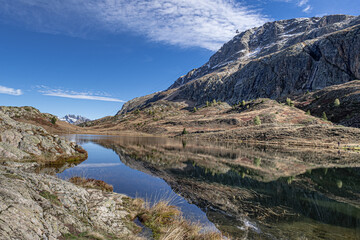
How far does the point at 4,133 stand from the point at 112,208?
60.1 feet

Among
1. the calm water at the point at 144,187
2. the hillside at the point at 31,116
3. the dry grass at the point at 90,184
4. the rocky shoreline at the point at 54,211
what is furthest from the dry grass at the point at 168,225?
the hillside at the point at 31,116

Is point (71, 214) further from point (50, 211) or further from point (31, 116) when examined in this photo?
point (31, 116)

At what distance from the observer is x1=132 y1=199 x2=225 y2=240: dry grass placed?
8.69 meters

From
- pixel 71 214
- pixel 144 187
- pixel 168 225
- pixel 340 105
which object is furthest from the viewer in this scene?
pixel 340 105

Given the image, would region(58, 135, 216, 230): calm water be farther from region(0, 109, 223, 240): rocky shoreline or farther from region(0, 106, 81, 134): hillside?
region(0, 106, 81, 134): hillside

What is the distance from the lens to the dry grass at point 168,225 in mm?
8688

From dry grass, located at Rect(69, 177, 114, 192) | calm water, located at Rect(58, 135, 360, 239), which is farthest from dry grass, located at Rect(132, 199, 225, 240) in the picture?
dry grass, located at Rect(69, 177, 114, 192)

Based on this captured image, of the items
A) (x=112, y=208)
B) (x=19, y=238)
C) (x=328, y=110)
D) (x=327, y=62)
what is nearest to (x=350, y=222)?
(x=112, y=208)

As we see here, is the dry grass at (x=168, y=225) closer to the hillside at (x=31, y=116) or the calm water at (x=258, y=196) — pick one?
the calm water at (x=258, y=196)

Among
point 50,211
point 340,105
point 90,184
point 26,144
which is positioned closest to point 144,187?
point 90,184

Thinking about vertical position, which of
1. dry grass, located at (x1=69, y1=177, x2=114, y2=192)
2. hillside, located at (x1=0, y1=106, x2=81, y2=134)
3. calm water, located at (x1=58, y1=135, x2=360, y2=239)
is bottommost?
calm water, located at (x1=58, y1=135, x2=360, y2=239)

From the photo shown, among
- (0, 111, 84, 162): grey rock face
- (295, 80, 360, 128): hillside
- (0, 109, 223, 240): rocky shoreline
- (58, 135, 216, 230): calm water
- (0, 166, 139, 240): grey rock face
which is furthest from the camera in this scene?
(295, 80, 360, 128): hillside

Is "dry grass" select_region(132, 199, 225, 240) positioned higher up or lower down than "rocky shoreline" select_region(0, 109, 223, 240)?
lower down

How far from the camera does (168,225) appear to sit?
33.3 feet
